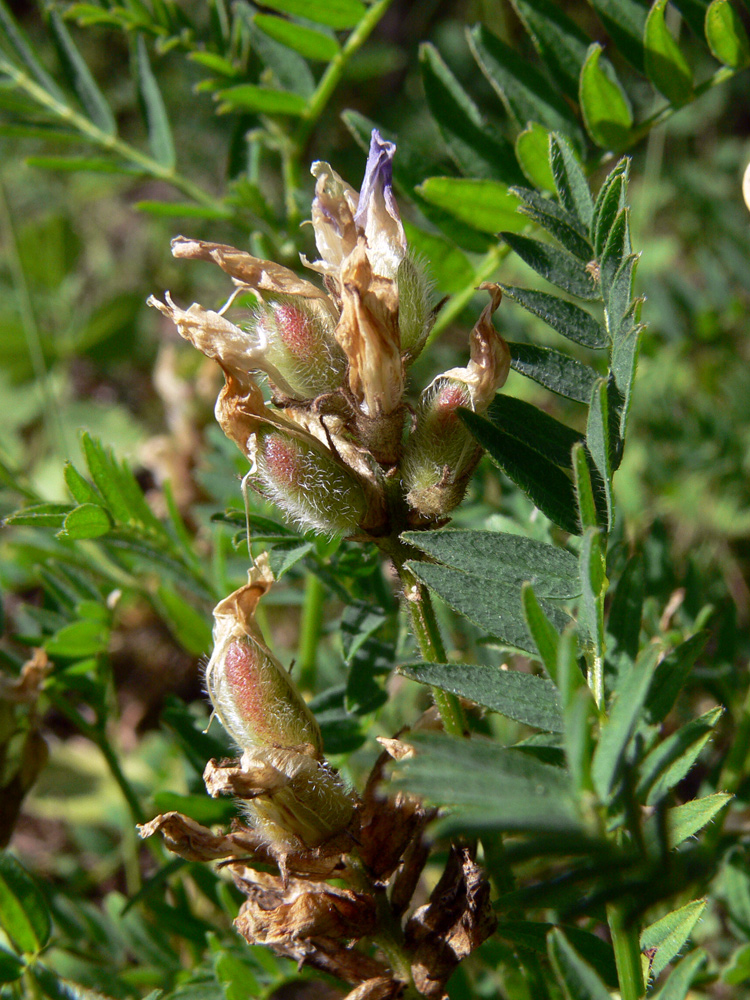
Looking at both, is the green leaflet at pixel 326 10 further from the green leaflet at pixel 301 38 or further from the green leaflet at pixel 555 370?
the green leaflet at pixel 555 370

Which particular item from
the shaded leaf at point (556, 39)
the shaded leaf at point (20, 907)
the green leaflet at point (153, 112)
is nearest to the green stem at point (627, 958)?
the shaded leaf at point (20, 907)

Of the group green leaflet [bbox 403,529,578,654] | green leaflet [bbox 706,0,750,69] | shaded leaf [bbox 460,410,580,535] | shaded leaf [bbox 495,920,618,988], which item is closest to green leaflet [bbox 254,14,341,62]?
green leaflet [bbox 706,0,750,69]

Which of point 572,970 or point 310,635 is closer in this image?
point 572,970

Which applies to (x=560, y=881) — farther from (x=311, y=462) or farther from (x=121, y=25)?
(x=121, y=25)

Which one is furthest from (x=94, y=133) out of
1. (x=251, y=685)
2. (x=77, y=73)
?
(x=251, y=685)

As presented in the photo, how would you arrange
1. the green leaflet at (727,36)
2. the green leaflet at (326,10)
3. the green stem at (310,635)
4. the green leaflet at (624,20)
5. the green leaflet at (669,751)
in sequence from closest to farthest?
1. the green leaflet at (669,751)
2. the green leaflet at (727,36)
3. the green leaflet at (624,20)
4. the green leaflet at (326,10)
5. the green stem at (310,635)

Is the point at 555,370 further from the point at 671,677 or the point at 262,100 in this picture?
the point at 262,100

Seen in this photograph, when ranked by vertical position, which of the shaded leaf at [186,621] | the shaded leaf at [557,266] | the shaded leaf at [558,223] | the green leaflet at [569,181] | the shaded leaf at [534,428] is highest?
the green leaflet at [569,181]

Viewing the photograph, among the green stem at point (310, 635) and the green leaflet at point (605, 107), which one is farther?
the green stem at point (310, 635)
